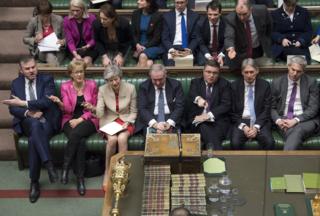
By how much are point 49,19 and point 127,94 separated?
56.4 inches

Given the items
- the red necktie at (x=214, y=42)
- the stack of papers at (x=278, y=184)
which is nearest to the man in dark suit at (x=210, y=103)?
the red necktie at (x=214, y=42)

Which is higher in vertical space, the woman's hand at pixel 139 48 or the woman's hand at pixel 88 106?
the woman's hand at pixel 139 48

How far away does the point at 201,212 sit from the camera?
3637mm

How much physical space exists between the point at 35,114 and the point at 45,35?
3.89 ft

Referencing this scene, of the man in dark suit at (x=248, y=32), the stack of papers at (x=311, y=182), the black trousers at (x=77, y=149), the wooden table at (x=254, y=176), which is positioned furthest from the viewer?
the man in dark suit at (x=248, y=32)

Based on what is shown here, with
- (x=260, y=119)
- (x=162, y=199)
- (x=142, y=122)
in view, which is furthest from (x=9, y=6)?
(x=162, y=199)

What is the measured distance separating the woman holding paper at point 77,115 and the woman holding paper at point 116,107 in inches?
5.1

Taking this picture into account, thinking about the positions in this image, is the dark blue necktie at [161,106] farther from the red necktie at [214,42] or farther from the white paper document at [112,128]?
the red necktie at [214,42]

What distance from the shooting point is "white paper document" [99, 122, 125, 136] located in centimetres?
518

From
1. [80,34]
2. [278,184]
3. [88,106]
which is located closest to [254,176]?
[278,184]

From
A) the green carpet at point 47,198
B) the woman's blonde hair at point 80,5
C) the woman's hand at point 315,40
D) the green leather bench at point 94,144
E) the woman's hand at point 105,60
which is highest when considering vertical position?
the woman's blonde hair at point 80,5

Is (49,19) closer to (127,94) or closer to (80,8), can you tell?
(80,8)

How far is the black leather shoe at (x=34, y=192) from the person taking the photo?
4996 mm

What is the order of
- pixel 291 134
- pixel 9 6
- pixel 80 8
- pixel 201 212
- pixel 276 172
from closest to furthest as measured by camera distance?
pixel 201 212 → pixel 276 172 → pixel 291 134 → pixel 80 8 → pixel 9 6
